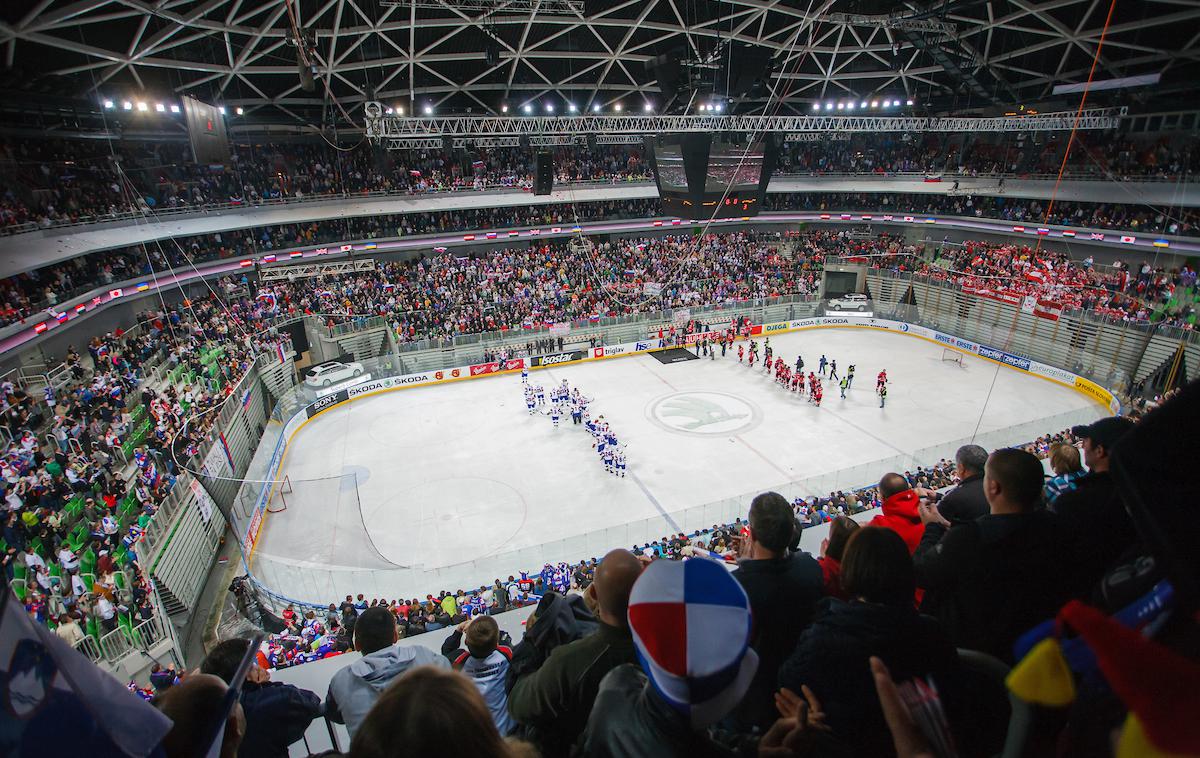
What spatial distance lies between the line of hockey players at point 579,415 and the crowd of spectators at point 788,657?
15682 mm

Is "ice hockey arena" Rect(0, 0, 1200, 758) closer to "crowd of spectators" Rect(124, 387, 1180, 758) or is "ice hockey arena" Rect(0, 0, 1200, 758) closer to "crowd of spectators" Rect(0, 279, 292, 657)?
"crowd of spectators" Rect(124, 387, 1180, 758)

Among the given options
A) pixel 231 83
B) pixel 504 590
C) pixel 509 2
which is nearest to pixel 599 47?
pixel 509 2

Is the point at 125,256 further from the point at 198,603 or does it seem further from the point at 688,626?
the point at 688,626

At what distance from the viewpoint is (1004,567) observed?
10.0 ft

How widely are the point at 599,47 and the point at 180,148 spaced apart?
68.4 feet

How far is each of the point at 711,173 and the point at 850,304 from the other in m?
17.5

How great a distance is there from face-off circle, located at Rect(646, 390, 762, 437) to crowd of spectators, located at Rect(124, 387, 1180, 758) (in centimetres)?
1853

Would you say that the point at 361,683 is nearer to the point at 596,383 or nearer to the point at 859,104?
the point at 596,383

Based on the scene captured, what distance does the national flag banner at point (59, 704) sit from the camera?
1346 millimetres

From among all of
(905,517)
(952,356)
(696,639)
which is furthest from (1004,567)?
(952,356)

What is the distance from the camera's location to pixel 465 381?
29.1m

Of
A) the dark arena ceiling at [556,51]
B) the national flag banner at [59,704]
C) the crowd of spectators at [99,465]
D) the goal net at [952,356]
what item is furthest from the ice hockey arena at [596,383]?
the goal net at [952,356]

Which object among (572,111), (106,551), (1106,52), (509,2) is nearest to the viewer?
(106,551)

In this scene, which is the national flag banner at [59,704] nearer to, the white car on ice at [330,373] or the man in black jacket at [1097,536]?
the man in black jacket at [1097,536]
